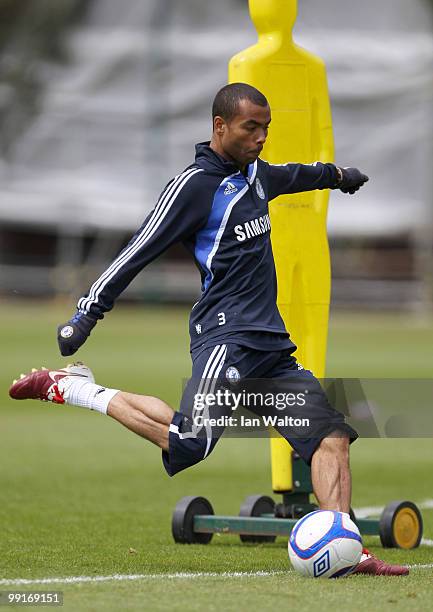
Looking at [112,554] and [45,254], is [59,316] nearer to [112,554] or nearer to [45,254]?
[45,254]

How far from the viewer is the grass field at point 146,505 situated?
6.25 meters

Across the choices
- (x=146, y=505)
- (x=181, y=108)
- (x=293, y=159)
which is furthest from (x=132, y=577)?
(x=181, y=108)

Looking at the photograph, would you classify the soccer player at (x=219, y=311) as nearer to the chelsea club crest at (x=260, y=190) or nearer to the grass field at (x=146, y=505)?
the chelsea club crest at (x=260, y=190)

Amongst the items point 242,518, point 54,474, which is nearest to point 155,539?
point 242,518

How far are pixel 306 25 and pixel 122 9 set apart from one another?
5.51 m

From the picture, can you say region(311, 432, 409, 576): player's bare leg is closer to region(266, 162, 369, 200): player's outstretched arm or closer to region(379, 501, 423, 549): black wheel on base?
region(379, 501, 423, 549): black wheel on base

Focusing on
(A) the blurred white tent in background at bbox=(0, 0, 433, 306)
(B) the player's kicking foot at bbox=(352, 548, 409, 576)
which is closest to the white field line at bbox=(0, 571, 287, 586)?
(B) the player's kicking foot at bbox=(352, 548, 409, 576)

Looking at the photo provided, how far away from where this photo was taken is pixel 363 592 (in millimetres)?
6309

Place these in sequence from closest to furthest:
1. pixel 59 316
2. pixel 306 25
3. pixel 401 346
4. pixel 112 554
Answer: pixel 112 554, pixel 401 346, pixel 59 316, pixel 306 25

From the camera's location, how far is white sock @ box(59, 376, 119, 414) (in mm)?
7105

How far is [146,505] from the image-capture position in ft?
33.7

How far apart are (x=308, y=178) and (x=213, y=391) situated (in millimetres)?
1424

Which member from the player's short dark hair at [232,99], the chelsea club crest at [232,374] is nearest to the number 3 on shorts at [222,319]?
the chelsea club crest at [232,374]
